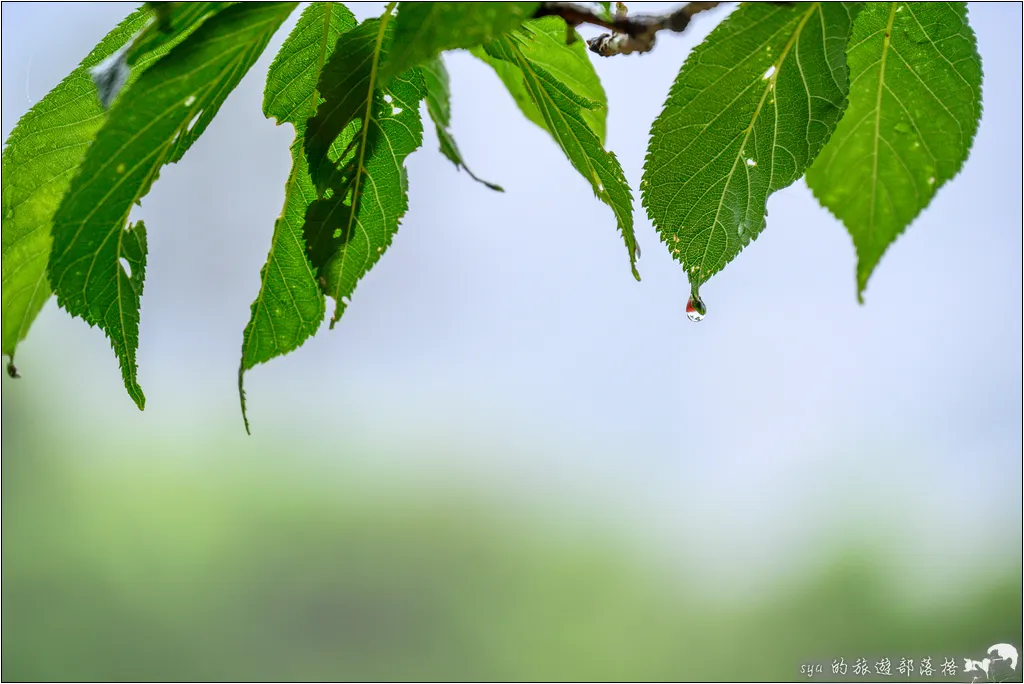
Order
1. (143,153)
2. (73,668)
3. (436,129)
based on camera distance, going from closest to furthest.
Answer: (143,153), (436,129), (73,668)

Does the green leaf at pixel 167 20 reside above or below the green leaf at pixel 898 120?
below

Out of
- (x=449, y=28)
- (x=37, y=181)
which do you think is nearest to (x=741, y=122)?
(x=449, y=28)

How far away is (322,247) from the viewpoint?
1.22 ft

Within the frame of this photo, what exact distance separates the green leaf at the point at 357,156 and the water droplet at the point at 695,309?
0.14m

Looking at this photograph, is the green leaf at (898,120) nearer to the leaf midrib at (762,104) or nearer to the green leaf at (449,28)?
the leaf midrib at (762,104)

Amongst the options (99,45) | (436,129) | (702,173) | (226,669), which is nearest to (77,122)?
(99,45)

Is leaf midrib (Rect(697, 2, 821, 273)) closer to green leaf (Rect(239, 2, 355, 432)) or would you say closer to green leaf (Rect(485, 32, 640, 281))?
green leaf (Rect(485, 32, 640, 281))

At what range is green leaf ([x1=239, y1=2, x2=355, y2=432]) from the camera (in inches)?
14.8

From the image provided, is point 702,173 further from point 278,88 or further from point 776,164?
point 278,88

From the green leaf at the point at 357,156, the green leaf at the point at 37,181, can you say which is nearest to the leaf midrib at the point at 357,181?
the green leaf at the point at 357,156

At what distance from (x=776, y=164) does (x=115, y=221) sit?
252 millimetres

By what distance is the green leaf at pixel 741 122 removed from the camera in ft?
→ 1.07

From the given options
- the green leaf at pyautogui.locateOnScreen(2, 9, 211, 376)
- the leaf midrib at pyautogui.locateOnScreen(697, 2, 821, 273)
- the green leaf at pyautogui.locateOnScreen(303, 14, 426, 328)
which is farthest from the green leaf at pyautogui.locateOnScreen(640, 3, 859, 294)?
the green leaf at pyautogui.locateOnScreen(2, 9, 211, 376)

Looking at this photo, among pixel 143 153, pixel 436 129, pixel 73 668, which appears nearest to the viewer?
pixel 143 153
